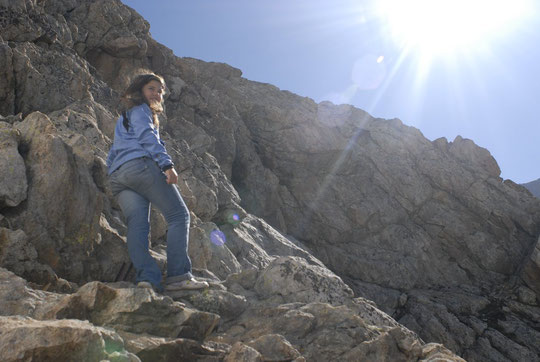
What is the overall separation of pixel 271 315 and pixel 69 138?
24.9ft

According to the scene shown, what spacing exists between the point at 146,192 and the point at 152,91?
217 centimetres

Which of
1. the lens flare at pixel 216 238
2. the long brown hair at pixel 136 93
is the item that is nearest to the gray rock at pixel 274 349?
the long brown hair at pixel 136 93

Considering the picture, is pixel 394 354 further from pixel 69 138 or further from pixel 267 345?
pixel 69 138

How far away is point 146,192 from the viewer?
7445 millimetres

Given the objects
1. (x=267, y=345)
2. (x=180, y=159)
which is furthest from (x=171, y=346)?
(x=180, y=159)

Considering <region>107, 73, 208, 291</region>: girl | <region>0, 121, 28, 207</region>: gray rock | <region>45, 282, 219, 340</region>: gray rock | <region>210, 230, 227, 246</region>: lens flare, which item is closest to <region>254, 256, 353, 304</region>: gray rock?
<region>107, 73, 208, 291</region>: girl

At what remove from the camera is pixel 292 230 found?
113 feet

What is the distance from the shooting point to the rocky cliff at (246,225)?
593cm

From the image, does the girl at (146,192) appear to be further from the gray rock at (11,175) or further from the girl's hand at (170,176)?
the gray rock at (11,175)

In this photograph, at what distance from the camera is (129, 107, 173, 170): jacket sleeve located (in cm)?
733

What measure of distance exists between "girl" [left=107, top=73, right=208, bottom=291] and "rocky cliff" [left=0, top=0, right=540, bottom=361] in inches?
25.6

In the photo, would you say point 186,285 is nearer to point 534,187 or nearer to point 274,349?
point 274,349

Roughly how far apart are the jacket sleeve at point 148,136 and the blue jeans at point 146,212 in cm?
23


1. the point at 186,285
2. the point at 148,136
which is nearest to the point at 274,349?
the point at 186,285
